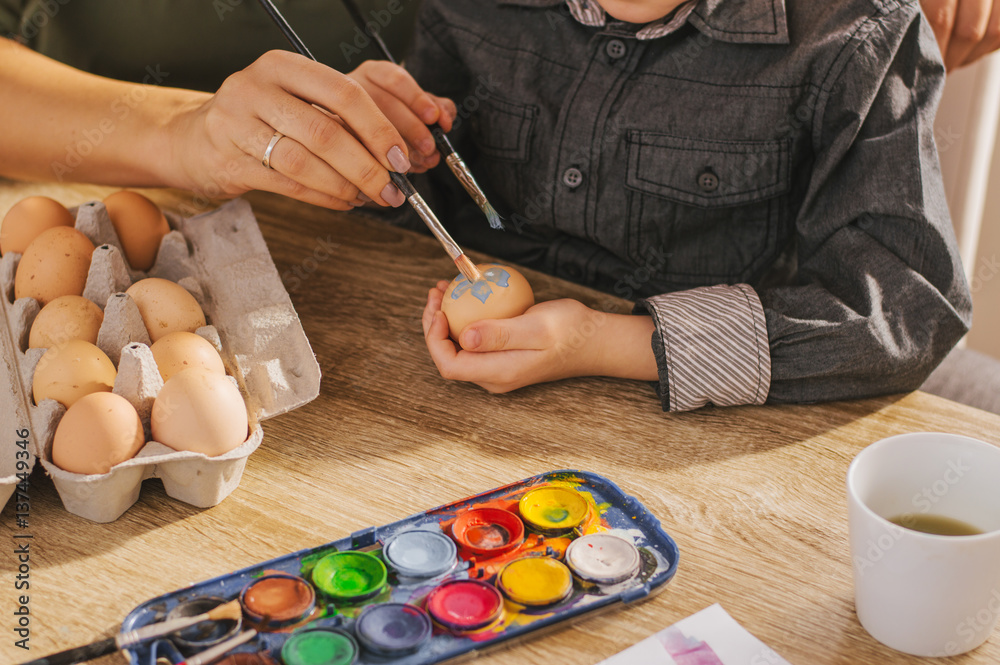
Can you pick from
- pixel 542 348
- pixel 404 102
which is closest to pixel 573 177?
pixel 404 102

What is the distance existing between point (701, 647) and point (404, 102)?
756 mm

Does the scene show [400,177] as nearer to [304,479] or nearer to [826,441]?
[304,479]

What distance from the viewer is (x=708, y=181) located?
1071 mm

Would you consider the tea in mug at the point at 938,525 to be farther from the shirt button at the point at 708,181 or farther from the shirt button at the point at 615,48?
the shirt button at the point at 615,48

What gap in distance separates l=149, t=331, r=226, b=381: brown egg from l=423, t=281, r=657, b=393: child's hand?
231mm

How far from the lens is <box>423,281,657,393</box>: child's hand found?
85 cm

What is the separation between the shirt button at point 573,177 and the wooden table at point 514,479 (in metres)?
0.31

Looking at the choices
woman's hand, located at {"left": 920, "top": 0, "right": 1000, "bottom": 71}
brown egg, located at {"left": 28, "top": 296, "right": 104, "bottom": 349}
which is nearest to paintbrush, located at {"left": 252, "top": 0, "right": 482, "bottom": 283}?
brown egg, located at {"left": 28, "top": 296, "right": 104, "bottom": 349}

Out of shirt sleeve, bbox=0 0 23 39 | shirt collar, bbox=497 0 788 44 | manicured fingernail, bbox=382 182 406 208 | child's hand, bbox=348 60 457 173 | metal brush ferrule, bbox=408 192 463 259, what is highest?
shirt collar, bbox=497 0 788 44

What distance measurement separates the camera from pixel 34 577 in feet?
2.08

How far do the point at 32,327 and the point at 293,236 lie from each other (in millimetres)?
432

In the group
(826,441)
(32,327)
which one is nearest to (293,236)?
(32,327)

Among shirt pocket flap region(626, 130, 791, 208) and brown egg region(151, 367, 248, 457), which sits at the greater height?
shirt pocket flap region(626, 130, 791, 208)

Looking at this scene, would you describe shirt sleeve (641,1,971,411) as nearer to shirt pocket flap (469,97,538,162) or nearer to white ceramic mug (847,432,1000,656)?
white ceramic mug (847,432,1000,656)
